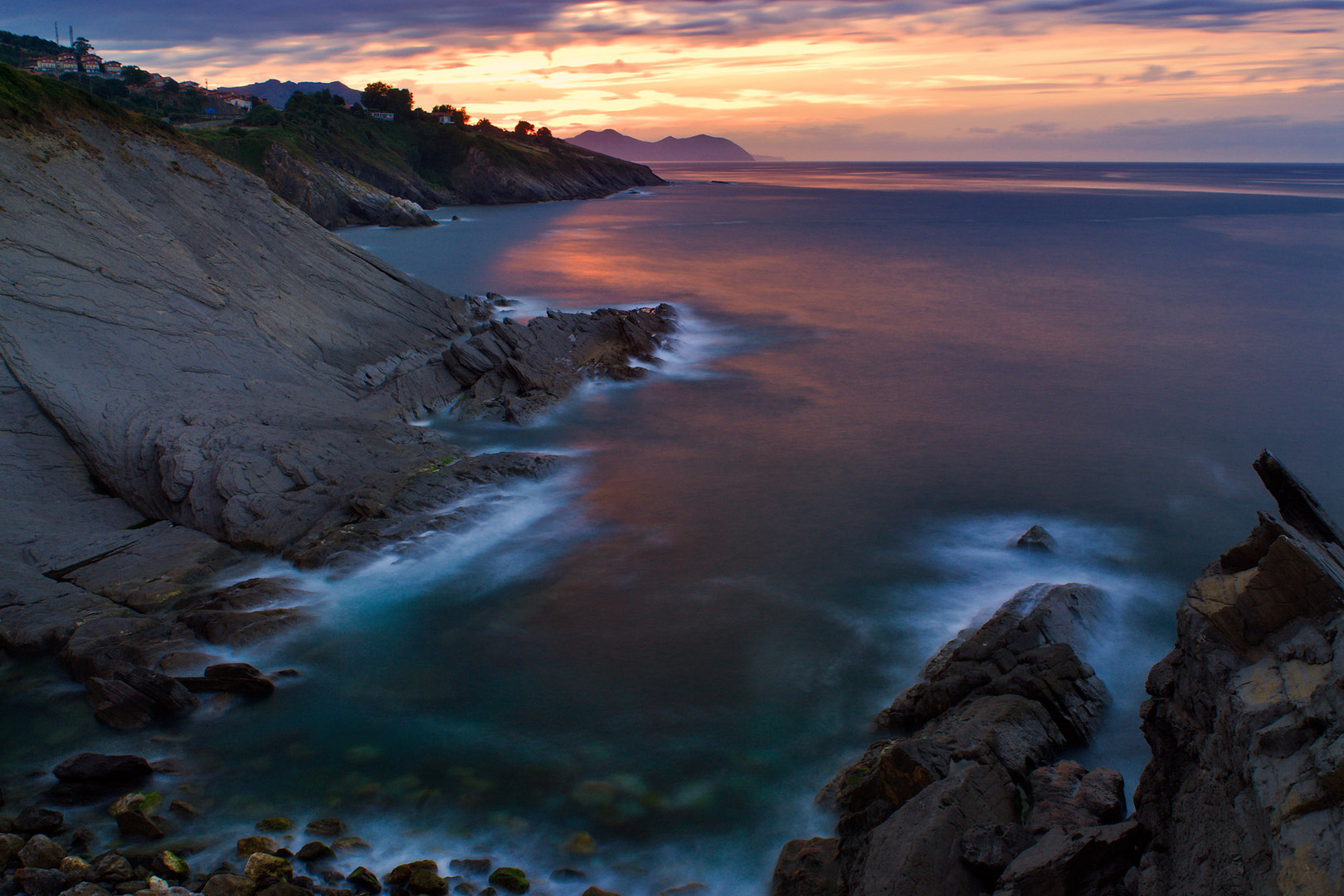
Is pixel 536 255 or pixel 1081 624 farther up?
pixel 536 255

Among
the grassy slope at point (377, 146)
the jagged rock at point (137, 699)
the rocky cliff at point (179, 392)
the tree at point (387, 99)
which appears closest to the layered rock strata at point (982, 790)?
the jagged rock at point (137, 699)

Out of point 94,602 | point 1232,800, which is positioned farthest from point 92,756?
point 1232,800

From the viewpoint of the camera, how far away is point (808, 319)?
106 feet

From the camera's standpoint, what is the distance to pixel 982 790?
259 inches

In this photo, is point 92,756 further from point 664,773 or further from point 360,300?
point 360,300

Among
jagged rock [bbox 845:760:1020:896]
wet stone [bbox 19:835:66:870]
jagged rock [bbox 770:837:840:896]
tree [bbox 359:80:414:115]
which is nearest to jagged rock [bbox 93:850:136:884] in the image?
wet stone [bbox 19:835:66:870]

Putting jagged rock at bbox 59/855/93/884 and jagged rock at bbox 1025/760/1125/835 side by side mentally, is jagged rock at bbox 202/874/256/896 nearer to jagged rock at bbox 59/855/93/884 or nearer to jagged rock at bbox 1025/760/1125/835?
jagged rock at bbox 59/855/93/884

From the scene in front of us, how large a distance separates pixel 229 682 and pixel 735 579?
679 centimetres

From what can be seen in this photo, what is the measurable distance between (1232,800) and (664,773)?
16.6 feet

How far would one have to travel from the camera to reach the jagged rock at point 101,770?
791cm

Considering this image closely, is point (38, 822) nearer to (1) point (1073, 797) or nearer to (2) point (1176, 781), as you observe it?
(1) point (1073, 797)

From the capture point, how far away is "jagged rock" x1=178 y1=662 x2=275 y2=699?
9.59 m

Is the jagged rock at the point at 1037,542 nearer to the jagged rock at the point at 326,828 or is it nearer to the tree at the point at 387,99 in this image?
the jagged rock at the point at 326,828

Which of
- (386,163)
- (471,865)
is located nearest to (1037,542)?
(471,865)
